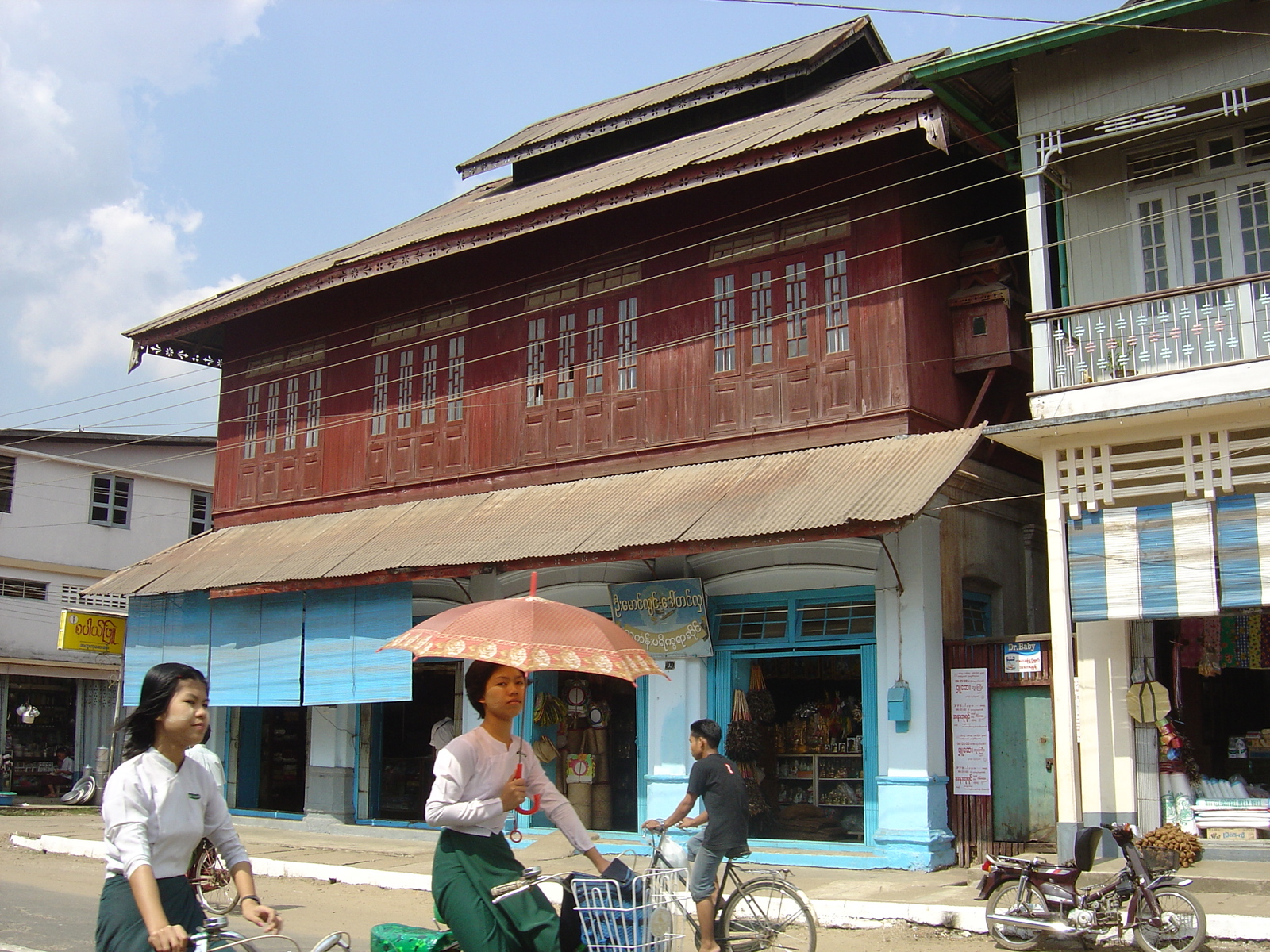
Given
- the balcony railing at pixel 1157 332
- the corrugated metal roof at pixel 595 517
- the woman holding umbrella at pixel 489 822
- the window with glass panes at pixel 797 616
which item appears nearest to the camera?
the woman holding umbrella at pixel 489 822

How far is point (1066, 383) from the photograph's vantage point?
Result: 11141 millimetres

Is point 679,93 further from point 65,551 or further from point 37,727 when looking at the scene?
point 37,727

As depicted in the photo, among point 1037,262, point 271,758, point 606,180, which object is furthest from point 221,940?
point 271,758

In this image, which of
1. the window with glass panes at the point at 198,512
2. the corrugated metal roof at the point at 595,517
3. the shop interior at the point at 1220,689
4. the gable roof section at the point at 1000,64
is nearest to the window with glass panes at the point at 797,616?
the corrugated metal roof at the point at 595,517

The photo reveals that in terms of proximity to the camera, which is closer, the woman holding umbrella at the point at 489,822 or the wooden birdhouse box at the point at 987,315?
the woman holding umbrella at the point at 489,822

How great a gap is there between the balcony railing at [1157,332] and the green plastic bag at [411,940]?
851 centimetres

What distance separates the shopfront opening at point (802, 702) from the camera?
41.6 ft

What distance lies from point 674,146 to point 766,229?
3689 mm

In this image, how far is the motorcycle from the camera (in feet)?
25.8

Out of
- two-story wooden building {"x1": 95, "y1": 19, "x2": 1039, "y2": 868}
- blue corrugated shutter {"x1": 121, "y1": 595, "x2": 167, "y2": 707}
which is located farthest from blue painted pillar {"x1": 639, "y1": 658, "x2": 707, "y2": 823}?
blue corrugated shutter {"x1": 121, "y1": 595, "x2": 167, "y2": 707}

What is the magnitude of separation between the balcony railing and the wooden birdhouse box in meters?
1.43

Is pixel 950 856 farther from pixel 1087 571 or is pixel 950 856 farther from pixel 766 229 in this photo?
pixel 766 229

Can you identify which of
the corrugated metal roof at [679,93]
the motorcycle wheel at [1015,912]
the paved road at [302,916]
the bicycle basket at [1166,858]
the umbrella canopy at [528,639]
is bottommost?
the paved road at [302,916]

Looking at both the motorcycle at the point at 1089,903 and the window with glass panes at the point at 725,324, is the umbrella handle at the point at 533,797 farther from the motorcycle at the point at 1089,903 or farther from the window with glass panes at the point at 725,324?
the window with glass panes at the point at 725,324
